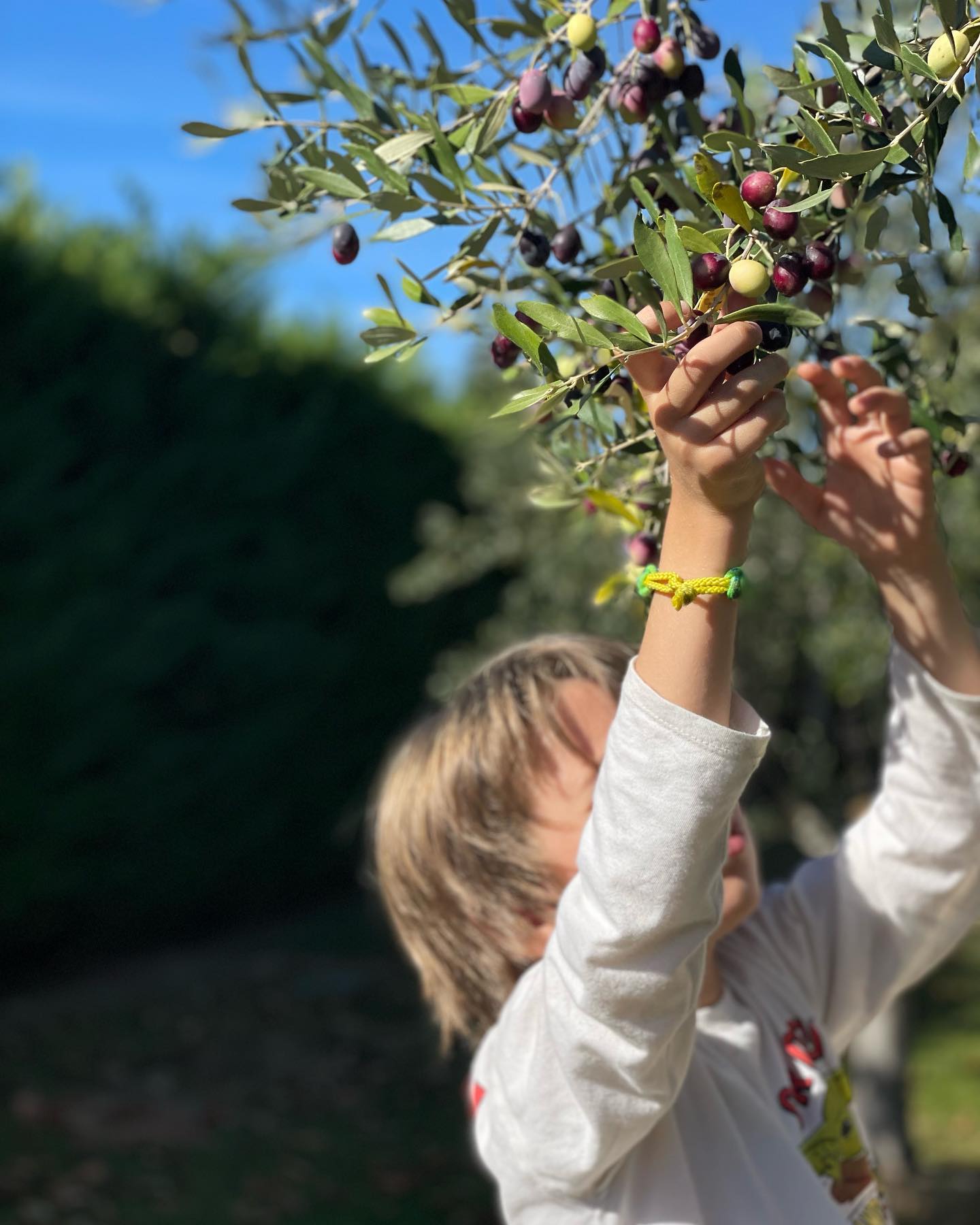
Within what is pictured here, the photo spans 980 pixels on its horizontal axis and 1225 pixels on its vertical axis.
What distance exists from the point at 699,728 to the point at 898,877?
2.48 feet

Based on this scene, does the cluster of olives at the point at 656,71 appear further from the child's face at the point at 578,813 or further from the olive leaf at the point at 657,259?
the child's face at the point at 578,813

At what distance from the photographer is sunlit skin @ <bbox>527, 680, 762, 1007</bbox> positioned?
1.46m

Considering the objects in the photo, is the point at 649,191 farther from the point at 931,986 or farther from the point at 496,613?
the point at 496,613

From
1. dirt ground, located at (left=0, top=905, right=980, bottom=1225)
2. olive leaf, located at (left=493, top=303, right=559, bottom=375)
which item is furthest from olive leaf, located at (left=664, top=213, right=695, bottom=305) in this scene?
dirt ground, located at (left=0, top=905, right=980, bottom=1225)

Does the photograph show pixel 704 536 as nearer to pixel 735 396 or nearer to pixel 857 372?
pixel 735 396

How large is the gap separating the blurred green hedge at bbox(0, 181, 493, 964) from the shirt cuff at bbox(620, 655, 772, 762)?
5.58 meters

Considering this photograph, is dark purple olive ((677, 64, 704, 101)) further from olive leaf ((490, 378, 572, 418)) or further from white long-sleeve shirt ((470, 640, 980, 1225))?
white long-sleeve shirt ((470, 640, 980, 1225))

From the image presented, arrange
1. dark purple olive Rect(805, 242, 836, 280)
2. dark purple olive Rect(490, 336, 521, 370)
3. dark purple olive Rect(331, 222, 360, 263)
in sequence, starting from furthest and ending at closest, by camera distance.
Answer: dark purple olive Rect(331, 222, 360, 263), dark purple olive Rect(490, 336, 521, 370), dark purple olive Rect(805, 242, 836, 280)

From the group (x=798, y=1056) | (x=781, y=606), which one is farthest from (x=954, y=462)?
(x=781, y=606)

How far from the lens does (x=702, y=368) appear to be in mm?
893

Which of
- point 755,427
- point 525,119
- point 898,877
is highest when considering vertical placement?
point 525,119

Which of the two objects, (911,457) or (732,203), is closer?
(732,203)

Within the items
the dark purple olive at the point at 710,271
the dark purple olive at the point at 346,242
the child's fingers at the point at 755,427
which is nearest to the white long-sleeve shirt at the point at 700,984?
the child's fingers at the point at 755,427

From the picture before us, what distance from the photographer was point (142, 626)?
688 cm
